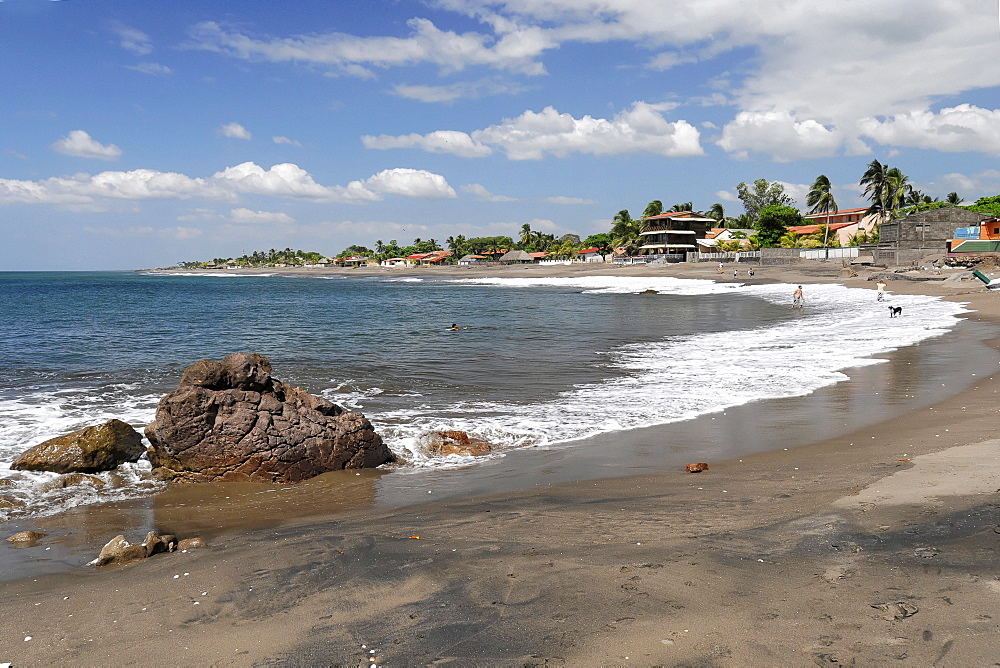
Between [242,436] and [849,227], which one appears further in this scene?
[849,227]

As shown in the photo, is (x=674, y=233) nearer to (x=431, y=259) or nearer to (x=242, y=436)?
(x=431, y=259)

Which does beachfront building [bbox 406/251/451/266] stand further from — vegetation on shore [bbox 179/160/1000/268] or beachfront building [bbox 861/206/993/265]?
beachfront building [bbox 861/206/993/265]

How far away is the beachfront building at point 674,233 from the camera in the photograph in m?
105

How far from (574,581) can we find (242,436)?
5960 millimetres

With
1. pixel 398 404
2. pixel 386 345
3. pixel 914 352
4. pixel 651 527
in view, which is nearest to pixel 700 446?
pixel 651 527

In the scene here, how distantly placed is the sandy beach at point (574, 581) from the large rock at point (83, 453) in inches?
57.2

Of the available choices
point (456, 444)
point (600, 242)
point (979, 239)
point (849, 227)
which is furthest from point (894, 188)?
point (456, 444)

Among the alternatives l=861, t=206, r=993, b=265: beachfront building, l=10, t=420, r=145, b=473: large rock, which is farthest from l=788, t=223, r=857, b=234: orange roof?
l=10, t=420, r=145, b=473: large rock

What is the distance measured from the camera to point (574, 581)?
4414 millimetres

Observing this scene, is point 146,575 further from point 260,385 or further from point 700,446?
point 700,446

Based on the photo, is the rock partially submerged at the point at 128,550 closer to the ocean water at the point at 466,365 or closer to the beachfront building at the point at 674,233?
the ocean water at the point at 466,365

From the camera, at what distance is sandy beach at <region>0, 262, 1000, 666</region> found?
3578 mm

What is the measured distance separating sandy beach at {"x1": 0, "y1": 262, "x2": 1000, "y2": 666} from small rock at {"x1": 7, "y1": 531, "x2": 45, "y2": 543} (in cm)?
16

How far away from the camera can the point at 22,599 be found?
4.89m
